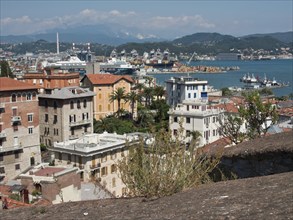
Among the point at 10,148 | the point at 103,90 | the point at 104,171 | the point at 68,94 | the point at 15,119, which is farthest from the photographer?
the point at 103,90

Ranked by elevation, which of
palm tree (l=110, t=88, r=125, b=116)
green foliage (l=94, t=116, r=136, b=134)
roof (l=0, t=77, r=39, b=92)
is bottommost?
green foliage (l=94, t=116, r=136, b=134)

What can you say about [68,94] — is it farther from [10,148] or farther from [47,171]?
[47,171]

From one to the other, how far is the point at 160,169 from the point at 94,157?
1893cm

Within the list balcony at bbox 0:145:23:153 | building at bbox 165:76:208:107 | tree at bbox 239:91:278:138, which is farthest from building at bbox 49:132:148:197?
building at bbox 165:76:208:107

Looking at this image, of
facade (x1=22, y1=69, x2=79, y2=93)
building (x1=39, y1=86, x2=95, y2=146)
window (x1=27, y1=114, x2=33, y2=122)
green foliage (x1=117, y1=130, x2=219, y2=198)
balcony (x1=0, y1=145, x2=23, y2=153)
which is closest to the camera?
green foliage (x1=117, y1=130, x2=219, y2=198)

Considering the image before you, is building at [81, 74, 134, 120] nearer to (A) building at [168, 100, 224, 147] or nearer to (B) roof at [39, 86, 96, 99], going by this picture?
(B) roof at [39, 86, 96, 99]

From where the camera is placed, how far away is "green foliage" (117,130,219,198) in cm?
510

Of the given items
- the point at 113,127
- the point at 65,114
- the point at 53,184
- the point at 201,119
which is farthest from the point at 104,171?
the point at 113,127

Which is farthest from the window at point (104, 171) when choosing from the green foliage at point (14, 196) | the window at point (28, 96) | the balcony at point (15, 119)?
the window at point (28, 96)

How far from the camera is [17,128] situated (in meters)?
Result: 31.6

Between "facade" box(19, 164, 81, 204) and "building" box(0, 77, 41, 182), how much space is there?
12.3m

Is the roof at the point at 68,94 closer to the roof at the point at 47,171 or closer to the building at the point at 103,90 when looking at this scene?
the building at the point at 103,90

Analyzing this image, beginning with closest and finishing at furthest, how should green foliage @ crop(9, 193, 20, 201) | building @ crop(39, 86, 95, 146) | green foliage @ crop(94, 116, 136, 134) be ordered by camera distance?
green foliage @ crop(9, 193, 20, 201)
building @ crop(39, 86, 95, 146)
green foliage @ crop(94, 116, 136, 134)

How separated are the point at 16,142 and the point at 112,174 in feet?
30.9
